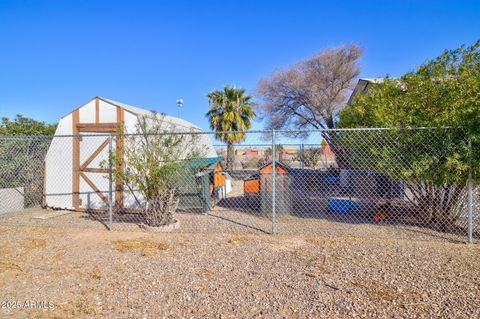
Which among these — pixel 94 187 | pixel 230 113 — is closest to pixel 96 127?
pixel 94 187

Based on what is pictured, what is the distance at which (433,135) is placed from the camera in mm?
4672

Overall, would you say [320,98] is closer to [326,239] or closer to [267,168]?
[267,168]

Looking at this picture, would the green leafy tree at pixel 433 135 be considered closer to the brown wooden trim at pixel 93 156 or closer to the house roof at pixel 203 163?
the house roof at pixel 203 163

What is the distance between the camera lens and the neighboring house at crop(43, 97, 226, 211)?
23.1 ft

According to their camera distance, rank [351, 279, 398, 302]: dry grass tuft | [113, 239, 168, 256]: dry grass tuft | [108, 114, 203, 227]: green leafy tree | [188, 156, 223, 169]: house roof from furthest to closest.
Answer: [188, 156, 223, 169]: house roof → [108, 114, 203, 227]: green leafy tree → [113, 239, 168, 256]: dry grass tuft → [351, 279, 398, 302]: dry grass tuft

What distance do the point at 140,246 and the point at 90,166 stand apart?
4.03 m

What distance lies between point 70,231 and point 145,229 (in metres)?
1.54

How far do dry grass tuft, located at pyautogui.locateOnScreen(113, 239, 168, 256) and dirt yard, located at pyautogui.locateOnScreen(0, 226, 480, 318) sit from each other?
18 mm

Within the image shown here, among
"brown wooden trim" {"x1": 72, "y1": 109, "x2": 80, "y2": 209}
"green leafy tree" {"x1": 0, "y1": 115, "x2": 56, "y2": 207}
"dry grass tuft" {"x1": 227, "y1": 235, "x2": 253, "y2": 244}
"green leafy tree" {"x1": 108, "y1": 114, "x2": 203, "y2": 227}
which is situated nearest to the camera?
"dry grass tuft" {"x1": 227, "y1": 235, "x2": 253, "y2": 244}

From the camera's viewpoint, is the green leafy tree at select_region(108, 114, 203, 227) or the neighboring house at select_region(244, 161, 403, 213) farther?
the neighboring house at select_region(244, 161, 403, 213)

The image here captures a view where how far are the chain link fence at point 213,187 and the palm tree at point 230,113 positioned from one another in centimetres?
1003

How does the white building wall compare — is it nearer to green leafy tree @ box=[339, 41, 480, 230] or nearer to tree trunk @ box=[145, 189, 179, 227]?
tree trunk @ box=[145, 189, 179, 227]

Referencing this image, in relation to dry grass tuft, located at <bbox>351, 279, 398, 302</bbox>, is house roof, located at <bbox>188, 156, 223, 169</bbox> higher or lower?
higher

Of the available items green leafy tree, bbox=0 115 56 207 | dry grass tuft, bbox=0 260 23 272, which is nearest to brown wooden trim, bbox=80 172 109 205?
green leafy tree, bbox=0 115 56 207
